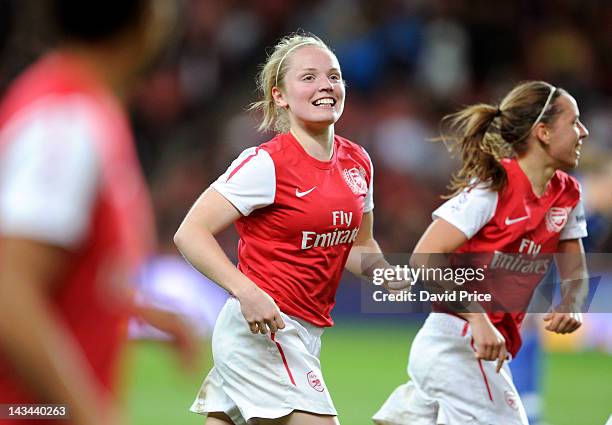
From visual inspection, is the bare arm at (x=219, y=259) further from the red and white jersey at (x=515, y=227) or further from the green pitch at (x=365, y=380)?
the green pitch at (x=365, y=380)

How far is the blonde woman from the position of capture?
4555mm

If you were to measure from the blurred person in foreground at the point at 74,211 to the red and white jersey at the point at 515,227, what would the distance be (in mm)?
2791

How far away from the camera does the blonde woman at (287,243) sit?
4.55 metres

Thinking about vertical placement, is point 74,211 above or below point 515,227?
below

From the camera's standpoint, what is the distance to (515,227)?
5105mm

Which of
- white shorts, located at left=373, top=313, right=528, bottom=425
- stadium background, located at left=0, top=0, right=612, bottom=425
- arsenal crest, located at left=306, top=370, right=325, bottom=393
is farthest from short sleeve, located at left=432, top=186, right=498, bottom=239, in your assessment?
stadium background, located at left=0, top=0, right=612, bottom=425

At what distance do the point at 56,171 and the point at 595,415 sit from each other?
7.35 metres

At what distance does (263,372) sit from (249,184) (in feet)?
2.55

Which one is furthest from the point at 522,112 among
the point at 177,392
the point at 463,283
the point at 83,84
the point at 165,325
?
the point at 177,392

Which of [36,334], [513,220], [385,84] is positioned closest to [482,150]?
[513,220]

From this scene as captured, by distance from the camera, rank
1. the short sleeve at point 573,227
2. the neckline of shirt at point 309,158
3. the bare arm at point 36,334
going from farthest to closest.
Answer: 1. the short sleeve at point 573,227
2. the neckline of shirt at point 309,158
3. the bare arm at point 36,334

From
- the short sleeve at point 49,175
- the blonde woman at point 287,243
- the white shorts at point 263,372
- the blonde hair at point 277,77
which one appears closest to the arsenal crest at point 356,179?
the blonde woman at point 287,243

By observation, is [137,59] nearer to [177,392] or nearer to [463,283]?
[463,283]

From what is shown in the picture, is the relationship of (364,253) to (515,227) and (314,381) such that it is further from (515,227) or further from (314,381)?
(314,381)
